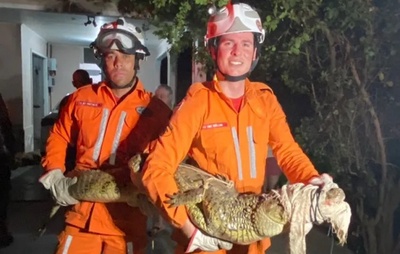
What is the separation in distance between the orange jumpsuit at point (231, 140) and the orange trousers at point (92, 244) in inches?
20.1

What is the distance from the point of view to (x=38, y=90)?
1360 centimetres

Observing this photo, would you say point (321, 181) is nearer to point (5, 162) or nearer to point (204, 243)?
point (204, 243)

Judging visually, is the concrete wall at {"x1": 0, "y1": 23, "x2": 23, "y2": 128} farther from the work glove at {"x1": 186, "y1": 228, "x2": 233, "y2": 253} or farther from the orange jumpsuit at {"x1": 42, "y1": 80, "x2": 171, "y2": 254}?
the work glove at {"x1": 186, "y1": 228, "x2": 233, "y2": 253}

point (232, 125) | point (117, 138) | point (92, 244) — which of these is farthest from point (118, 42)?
point (92, 244)

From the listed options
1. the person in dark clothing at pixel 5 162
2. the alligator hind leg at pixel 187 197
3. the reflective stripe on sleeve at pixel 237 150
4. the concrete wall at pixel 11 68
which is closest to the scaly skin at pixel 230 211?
the alligator hind leg at pixel 187 197

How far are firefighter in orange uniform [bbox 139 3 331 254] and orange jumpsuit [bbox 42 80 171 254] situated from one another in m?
0.49

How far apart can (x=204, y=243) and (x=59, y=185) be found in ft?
2.97

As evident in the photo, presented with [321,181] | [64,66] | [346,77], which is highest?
[64,66]

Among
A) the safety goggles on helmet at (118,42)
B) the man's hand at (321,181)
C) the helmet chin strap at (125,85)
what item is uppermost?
the safety goggles on helmet at (118,42)

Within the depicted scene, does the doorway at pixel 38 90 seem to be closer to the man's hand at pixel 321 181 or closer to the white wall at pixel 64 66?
the white wall at pixel 64 66

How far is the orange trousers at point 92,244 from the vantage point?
8.74 feet

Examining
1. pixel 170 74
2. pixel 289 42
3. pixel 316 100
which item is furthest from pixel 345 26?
pixel 170 74

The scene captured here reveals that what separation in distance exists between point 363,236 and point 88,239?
8.92 feet

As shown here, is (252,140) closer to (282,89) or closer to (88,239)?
(88,239)
